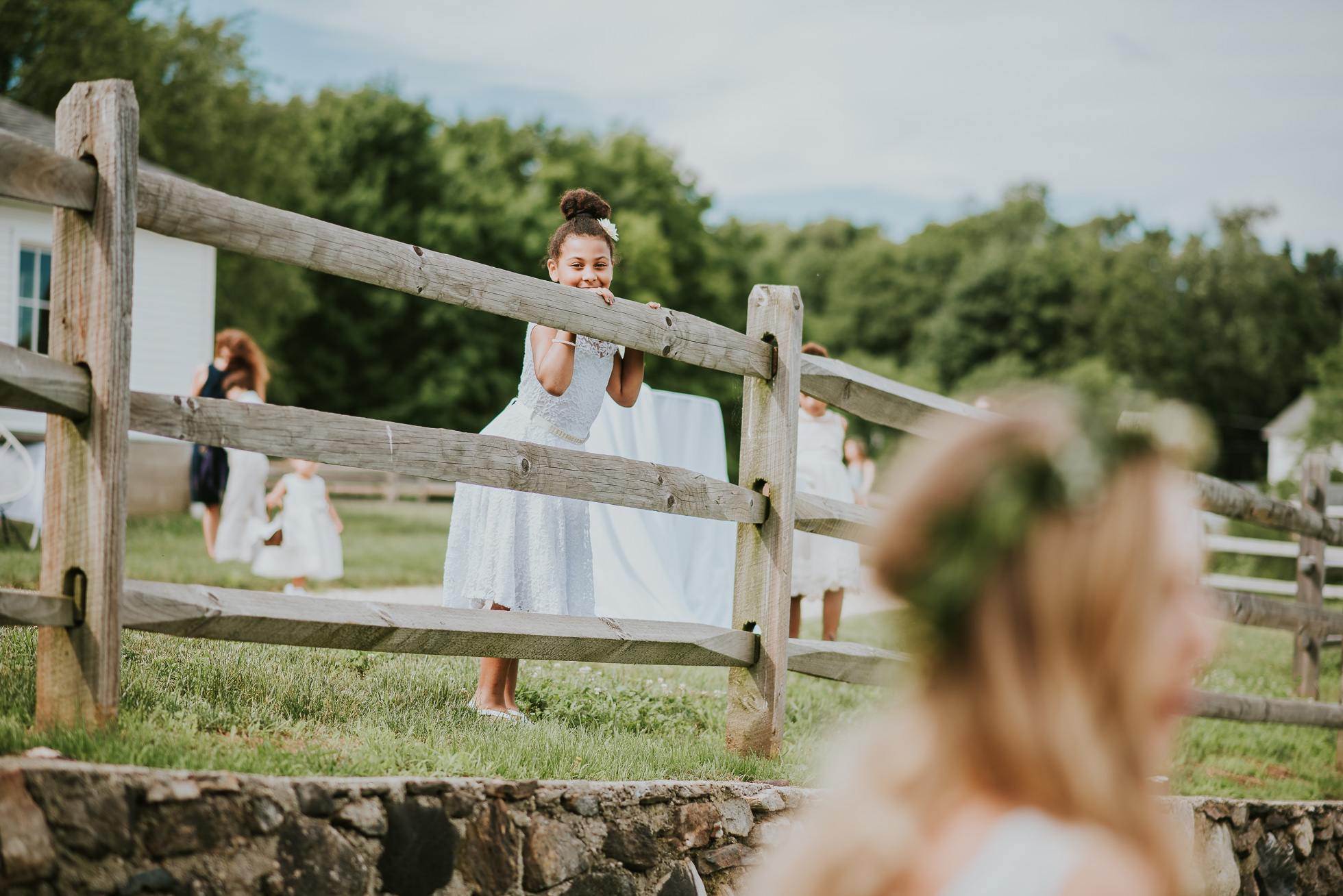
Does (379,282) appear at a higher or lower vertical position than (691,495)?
higher

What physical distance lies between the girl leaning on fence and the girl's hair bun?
0.30 feet

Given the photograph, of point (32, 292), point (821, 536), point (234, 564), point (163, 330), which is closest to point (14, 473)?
point (234, 564)

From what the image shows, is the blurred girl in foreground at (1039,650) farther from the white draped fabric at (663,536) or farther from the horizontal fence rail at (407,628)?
the white draped fabric at (663,536)

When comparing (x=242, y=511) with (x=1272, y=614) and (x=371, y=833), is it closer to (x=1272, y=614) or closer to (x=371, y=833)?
(x=371, y=833)

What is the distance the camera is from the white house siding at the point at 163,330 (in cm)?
1650

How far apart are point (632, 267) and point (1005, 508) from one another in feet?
127

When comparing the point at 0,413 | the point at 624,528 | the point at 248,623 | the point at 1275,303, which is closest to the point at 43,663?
the point at 248,623

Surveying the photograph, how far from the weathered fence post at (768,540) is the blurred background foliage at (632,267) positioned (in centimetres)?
97

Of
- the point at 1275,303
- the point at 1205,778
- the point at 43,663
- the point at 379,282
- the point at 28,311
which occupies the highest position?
the point at 1275,303

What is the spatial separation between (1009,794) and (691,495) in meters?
2.88

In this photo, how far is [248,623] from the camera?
310 cm

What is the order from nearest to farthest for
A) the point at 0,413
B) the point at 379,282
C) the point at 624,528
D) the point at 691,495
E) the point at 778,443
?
the point at 379,282 < the point at 691,495 < the point at 778,443 < the point at 624,528 < the point at 0,413

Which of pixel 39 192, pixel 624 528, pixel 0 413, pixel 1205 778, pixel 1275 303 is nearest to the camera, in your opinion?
pixel 39 192

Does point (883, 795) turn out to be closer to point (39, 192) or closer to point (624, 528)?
point (39, 192)
